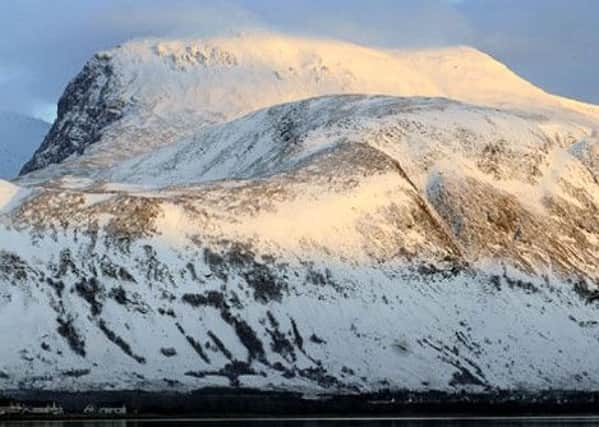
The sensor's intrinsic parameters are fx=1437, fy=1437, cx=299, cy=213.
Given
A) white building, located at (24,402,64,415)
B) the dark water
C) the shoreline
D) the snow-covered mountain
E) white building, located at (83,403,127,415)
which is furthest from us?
the snow-covered mountain

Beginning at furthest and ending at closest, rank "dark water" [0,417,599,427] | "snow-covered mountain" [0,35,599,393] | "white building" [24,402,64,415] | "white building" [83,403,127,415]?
"snow-covered mountain" [0,35,599,393], "white building" [83,403,127,415], "white building" [24,402,64,415], "dark water" [0,417,599,427]

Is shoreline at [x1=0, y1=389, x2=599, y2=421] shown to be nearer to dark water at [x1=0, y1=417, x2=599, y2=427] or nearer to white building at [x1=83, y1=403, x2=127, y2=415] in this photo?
white building at [x1=83, y1=403, x2=127, y2=415]

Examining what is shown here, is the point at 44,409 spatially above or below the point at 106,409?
above

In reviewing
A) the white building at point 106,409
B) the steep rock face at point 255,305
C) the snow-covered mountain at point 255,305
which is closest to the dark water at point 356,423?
the white building at point 106,409

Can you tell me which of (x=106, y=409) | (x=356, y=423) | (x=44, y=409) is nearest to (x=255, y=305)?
(x=106, y=409)

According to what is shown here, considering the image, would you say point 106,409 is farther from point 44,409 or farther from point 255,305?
point 255,305

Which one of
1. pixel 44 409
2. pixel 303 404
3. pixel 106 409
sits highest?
pixel 44 409

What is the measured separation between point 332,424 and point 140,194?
10869 cm

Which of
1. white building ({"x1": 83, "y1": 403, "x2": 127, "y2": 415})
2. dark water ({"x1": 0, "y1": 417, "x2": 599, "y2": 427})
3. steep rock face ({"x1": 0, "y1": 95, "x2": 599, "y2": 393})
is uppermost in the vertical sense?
steep rock face ({"x1": 0, "y1": 95, "x2": 599, "y2": 393})

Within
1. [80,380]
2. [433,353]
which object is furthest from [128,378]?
[433,353]

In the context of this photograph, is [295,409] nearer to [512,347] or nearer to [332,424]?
[332,424]

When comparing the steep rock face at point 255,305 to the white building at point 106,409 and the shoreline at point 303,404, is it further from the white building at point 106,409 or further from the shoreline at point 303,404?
the white building at point 106,409

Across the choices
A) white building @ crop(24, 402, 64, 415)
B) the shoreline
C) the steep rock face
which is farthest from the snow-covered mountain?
white building @ crop(24, 402, 64, 415)

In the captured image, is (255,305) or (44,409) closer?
(44,409)
